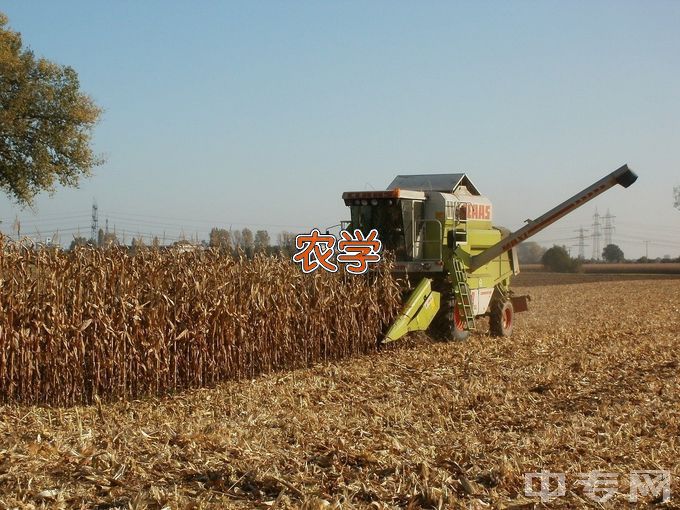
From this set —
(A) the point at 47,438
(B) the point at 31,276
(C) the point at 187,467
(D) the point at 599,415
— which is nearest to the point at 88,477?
(C) the point at 187,467

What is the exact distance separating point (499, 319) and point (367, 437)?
961cm

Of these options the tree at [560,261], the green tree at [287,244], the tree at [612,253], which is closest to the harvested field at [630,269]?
the tree at [560,261]

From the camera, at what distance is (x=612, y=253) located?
320ft

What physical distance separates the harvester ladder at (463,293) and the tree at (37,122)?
56.3ft

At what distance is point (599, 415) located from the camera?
8359mm

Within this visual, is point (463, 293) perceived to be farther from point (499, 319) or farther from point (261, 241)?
point (261, 241)

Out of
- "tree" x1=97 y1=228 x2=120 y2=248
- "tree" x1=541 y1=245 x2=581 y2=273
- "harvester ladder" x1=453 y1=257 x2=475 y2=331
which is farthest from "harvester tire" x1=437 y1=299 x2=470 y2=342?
"tree" x1=541 y1=245 x2=581 y2=273

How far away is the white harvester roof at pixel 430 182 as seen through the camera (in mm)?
15805

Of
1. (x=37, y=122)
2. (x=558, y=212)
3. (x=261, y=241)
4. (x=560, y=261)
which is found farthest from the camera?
(x=560, y=261)

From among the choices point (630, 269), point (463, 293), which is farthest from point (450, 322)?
point (630, 269)

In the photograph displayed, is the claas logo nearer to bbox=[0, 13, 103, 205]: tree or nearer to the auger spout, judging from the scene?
the auger spout

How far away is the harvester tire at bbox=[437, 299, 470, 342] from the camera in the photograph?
14.7 meters

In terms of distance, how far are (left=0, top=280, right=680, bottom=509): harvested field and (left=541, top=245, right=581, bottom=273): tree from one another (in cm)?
5175

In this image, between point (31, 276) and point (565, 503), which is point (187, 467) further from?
point (31, 276)
